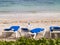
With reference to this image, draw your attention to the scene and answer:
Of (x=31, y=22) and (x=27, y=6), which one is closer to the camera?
(x=31, y=22)

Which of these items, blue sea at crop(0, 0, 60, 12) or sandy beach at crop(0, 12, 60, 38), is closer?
sandy beach at crop(0, 12, 60, 38)

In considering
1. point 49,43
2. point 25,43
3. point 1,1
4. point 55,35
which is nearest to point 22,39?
point 25,43

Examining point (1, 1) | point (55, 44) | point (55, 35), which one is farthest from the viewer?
point (1, 1)

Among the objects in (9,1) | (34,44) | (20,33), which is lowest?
(9,1)

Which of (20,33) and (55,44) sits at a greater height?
(55,44)

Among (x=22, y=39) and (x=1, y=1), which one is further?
(x=1, y=1)

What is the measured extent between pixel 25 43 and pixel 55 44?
0.47m

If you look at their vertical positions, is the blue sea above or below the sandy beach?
below

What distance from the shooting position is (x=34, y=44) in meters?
3.43

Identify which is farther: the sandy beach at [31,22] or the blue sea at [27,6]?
the blue sea at [27,6]

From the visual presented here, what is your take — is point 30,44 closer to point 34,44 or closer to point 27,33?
point 34,44

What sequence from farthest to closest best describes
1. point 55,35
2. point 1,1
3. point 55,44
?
point 1,1 < point 55,35 < point 55,44

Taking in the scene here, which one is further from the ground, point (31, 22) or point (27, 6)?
point (31, 22)

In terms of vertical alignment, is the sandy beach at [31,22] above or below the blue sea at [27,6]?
above
